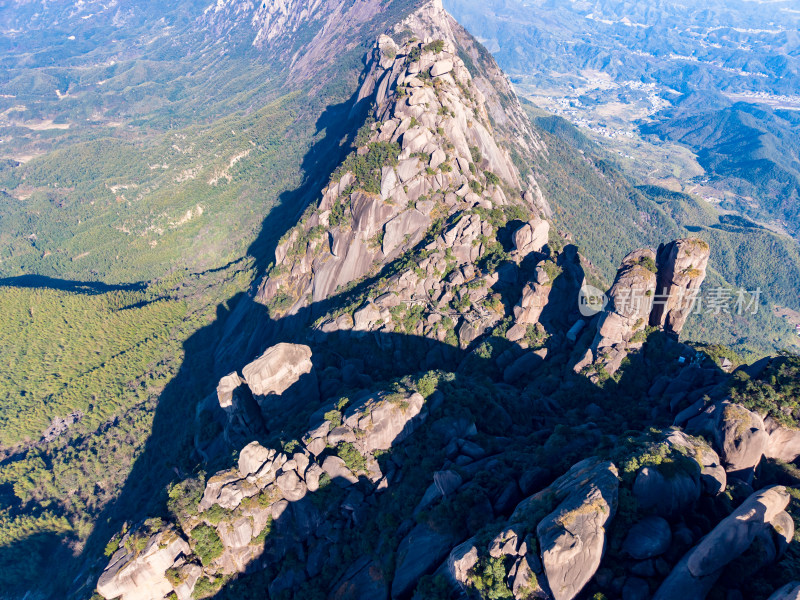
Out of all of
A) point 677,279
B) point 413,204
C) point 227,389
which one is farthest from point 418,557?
point 413,204

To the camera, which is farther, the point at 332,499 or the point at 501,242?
the point at 501,242

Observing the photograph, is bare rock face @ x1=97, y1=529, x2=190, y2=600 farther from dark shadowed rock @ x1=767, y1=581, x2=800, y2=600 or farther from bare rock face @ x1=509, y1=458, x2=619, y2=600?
dark shadowed rock @ x1=767, y1=581, x2=800, y2=600

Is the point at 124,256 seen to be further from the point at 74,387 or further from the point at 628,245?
the point at 628,245

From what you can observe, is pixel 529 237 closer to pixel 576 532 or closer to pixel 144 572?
pixel 576 532

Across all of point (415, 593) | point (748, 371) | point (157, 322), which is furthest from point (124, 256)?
point (748, 371)

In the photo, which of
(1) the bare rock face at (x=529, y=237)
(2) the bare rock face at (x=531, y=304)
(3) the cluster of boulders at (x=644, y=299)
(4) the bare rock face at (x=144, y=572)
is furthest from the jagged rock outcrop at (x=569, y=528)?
(1) the bare rock face at (x=529, y=237)

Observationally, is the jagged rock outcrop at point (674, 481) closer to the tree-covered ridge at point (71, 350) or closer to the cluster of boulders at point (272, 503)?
the cluster of boulders at point (272, 503)
